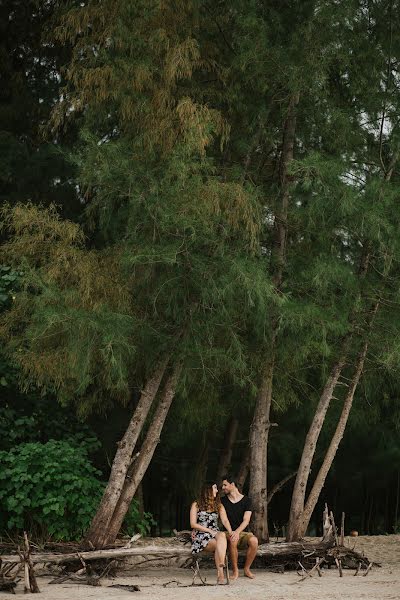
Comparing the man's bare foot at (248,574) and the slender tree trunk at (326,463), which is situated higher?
the slender tree trunk at (326,463)

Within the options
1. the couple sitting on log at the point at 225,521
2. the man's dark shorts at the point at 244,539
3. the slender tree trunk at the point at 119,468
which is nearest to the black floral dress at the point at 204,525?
the couple sitting on log at the point at 225,521

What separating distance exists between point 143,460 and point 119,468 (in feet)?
1.20

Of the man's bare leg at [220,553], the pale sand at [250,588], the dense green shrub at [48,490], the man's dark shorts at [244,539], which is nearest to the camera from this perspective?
the pale sand at [250,588]

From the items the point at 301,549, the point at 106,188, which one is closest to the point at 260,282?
the point at 106,188

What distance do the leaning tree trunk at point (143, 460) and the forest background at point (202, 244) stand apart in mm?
25

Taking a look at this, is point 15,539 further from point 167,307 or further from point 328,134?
point 328,134

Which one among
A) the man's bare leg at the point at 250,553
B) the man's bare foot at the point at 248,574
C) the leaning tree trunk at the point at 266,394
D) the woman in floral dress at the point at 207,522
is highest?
the leaning tree trunk at the point at 266,394

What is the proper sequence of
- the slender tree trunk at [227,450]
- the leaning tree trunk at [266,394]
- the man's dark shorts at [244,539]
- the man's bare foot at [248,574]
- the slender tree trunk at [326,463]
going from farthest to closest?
1. the slender tree trunk at [227,450]
2. the slender tree trunk at [326,463]
3. the leaning tree trunk at [266,394]
4. the man's dark shorts at [244,539]
5. the man's bare foot at [248,574]

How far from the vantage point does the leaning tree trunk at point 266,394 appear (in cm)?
1067

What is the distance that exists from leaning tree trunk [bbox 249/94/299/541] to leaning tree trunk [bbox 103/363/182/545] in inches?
44.7

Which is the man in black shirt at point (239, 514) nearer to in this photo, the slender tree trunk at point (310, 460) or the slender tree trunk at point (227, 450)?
the slender tree trunk at point (310, 460)

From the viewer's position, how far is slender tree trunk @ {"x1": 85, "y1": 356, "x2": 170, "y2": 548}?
9664 mm

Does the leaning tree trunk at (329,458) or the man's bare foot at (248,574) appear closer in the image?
the man's bare foot at (248,574)

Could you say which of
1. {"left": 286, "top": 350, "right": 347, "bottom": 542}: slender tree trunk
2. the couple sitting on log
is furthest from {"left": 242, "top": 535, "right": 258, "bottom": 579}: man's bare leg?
{"left": 286, "top": 350, "right": 347, "bottom": 542}: slender tree trunk
